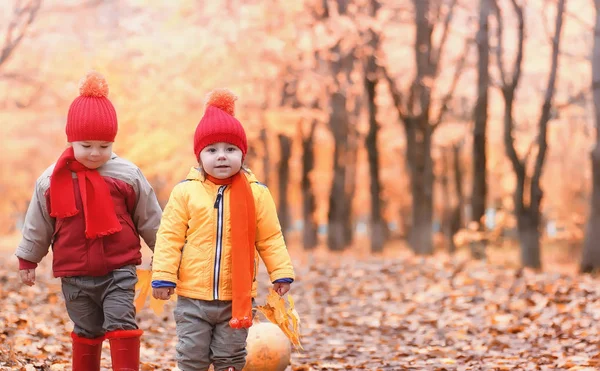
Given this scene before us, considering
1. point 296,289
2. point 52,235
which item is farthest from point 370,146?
point 52,235

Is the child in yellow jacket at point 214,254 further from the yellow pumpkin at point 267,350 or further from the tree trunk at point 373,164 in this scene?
the tree trunk at point 373,164

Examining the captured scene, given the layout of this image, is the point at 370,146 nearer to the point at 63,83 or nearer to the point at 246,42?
the point at 246,42

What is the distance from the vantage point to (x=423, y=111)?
18.9 metres

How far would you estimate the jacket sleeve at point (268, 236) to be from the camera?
16.3 feet

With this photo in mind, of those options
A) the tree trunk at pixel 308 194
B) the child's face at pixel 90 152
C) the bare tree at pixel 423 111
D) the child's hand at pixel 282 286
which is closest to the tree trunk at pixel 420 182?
the bare tree at pixel 423 111

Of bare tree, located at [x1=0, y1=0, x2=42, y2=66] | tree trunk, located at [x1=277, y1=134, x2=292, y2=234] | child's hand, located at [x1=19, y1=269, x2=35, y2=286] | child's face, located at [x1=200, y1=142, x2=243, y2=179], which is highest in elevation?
bare tree, located at [x1=0, y1=0, x2=42, y2=66]

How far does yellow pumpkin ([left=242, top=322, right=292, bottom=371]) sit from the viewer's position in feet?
20.4

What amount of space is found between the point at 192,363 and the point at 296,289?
8720 millimetres

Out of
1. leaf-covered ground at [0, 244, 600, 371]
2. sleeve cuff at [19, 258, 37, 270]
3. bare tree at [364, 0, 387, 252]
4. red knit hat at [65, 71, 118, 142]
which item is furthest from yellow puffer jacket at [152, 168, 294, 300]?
bare tree at [364, 0, 387, 252]

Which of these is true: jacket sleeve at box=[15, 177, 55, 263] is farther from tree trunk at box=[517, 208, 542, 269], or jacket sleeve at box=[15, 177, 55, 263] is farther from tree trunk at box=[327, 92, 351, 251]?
tree trunk at box=[327, 92, 351, 251]

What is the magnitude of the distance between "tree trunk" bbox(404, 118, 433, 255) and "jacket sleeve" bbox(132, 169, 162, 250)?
46.7ft

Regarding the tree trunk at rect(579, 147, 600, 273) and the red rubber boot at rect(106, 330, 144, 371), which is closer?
the red rubber boot at rect(106, 330, 144, 371)

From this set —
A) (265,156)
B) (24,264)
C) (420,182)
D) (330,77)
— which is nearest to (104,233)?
(24,264)

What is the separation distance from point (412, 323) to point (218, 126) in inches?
215
